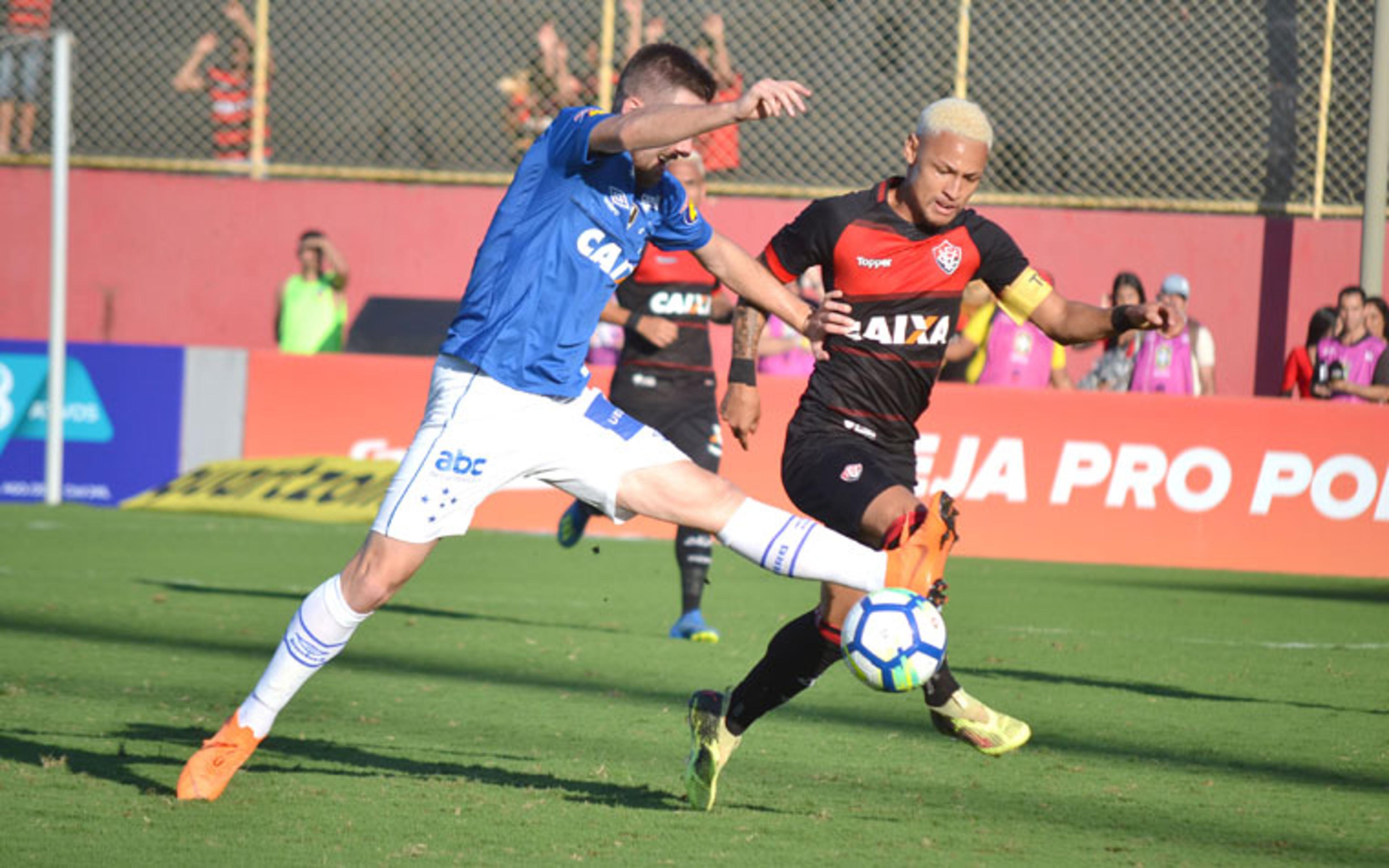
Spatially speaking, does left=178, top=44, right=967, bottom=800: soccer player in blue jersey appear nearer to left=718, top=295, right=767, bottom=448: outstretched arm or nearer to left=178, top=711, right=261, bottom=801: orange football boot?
left=178, top=711, right=261, bottom=801: orange football boot

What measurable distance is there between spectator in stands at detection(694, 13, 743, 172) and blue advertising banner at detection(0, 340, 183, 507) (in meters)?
4.87

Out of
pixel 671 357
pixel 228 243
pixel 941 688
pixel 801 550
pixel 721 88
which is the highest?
pixel 721 88

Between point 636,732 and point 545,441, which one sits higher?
point 545,441

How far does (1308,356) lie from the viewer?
46.7 feet

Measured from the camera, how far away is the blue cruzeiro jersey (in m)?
5.12

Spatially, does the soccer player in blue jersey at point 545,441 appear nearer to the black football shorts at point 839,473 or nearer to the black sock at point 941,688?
the black football shorts at point 839,473

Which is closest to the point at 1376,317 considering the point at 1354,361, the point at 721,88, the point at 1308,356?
the point at 1354,361

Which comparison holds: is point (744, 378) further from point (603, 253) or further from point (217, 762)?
point (217, 762)

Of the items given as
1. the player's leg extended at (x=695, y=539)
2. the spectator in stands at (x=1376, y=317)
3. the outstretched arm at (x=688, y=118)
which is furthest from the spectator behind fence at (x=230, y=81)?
the outstretched arm at (x=688, y=118)

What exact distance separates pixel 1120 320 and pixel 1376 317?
340 inches

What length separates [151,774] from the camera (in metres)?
5.57

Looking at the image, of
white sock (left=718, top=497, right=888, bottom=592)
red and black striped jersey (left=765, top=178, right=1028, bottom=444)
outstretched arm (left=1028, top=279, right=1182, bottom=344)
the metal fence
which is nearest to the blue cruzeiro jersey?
white sock (left=718, top=497, right=888, bottom=592)

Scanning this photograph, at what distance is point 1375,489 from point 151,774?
9749mm

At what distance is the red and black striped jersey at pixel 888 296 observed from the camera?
20.1 ft
